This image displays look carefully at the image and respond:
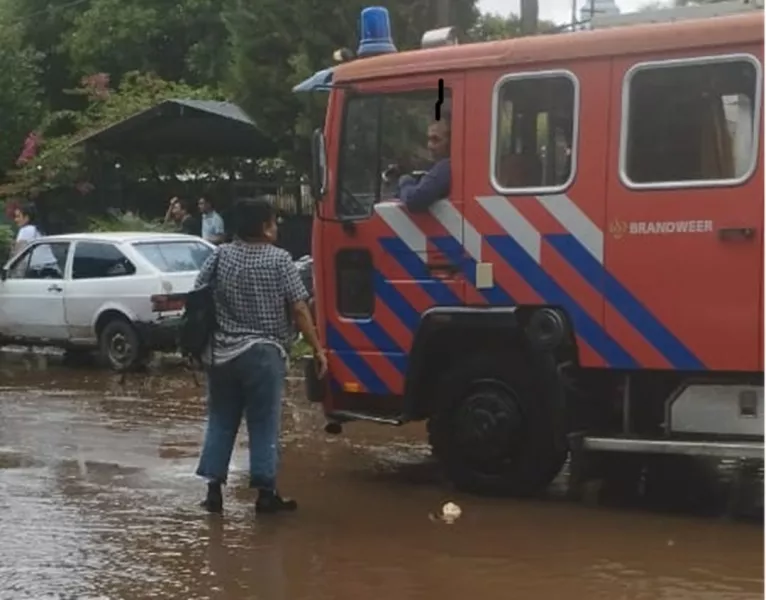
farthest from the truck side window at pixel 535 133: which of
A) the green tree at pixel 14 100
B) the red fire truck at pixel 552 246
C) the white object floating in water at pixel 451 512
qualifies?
the green tree at pixel 14 100

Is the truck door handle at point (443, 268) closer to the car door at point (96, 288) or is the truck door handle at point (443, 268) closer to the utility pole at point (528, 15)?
the car door at point (96, 288)

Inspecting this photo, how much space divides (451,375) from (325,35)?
1489 cm

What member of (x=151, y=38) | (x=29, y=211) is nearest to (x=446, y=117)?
(x=29, y=211)

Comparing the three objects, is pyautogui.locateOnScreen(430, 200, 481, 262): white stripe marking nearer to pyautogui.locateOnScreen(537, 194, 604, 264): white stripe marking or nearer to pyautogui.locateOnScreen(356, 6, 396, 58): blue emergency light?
pyautogui.locateOnScreen(537, 194, 604, 264): white stripe marking

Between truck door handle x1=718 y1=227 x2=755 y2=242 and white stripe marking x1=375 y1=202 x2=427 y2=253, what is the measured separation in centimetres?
193

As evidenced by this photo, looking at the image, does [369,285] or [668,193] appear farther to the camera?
[369,285]

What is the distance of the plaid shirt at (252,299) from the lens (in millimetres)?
8680

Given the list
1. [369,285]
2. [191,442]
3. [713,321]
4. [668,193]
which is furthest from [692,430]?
[191,442]

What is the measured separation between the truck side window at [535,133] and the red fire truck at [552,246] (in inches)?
0.5

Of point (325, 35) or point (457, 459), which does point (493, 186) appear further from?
point (325, 35)

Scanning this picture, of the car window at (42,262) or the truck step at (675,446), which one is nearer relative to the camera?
the truck step at (675,446)

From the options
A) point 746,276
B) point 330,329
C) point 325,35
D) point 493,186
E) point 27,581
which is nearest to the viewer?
point 27,581

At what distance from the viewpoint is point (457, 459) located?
9.37m

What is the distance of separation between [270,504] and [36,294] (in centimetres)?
994
